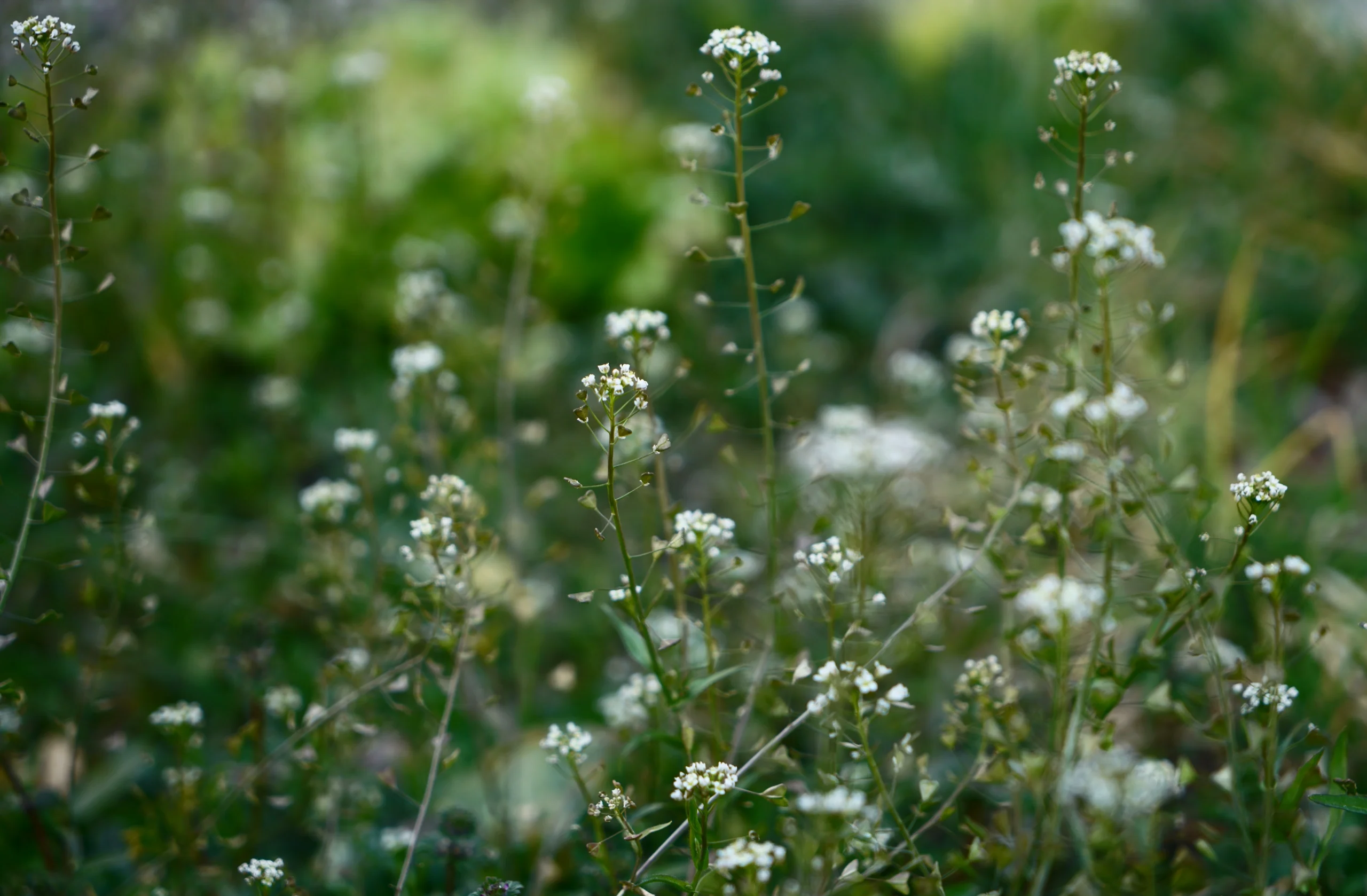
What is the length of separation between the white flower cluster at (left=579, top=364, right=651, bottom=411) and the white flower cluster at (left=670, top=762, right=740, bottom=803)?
1.52ft

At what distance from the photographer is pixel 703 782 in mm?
1268

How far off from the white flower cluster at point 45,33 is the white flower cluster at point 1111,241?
1.34 meters

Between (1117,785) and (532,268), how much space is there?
116 inches

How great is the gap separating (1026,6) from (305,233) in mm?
4204

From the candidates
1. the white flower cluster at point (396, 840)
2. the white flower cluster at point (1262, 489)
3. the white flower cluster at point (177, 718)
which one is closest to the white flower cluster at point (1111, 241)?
the white flower cluster at point (1262, 489)

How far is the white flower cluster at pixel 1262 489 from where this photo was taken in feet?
4.38

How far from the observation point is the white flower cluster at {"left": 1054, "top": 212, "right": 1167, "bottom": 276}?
1303 mm

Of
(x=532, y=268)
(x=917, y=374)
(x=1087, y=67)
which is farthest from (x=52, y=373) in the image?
(x=532, y=268)

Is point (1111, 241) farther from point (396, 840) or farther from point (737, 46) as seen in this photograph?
point (396, 840)

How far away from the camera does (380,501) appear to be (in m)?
3.15

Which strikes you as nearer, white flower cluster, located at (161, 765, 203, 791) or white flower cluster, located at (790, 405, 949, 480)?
white flower cluster, located at (790, 405, 949, 480)

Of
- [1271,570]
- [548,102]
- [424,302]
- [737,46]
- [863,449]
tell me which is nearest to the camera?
[1271,570]

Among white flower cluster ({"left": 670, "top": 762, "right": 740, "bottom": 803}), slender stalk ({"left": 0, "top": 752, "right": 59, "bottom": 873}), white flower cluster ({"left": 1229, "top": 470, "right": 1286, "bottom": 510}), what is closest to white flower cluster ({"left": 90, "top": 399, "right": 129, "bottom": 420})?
slender stalk ({"left": 0, "top": 752, "right": 59, "bottom": 873})

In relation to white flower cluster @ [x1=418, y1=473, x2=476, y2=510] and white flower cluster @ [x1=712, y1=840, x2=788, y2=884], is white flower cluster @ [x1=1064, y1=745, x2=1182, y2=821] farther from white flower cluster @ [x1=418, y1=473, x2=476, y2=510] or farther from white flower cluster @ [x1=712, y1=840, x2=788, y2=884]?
white flower cluster @ [x1=418, y1=473, x2=476, y2=510]
